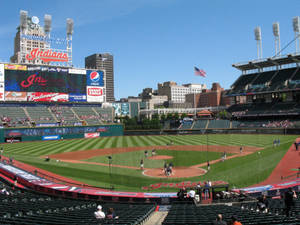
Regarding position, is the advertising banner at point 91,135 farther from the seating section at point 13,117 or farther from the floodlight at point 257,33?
the floodlight at point 257,33

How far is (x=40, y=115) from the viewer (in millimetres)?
72062

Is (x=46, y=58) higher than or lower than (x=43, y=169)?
higher

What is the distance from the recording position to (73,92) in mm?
78500

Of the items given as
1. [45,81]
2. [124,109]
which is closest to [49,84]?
[45,81]

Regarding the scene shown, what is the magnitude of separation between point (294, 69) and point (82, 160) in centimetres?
6204

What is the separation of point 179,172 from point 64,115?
55.5m

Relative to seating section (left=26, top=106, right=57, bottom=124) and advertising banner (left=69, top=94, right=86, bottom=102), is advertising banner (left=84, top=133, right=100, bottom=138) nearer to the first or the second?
seating section (left=26, top=106, right=57, bottom=124)

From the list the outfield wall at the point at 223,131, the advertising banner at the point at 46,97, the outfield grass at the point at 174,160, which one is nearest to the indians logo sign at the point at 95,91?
the advertising banner at the point at 46,97

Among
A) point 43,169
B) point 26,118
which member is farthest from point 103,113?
point 43,169

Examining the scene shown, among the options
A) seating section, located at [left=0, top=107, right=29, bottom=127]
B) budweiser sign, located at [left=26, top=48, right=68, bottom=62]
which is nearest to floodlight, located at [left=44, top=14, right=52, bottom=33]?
budweiser sign, located at [left=26, top=48, right=68, bottom=62]

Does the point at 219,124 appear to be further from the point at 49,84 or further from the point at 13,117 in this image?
the point at 13,117

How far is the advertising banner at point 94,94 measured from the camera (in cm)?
8119

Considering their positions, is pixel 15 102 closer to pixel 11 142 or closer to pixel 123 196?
pixel 11 142

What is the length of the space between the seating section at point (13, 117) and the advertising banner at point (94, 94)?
18.3 meters
